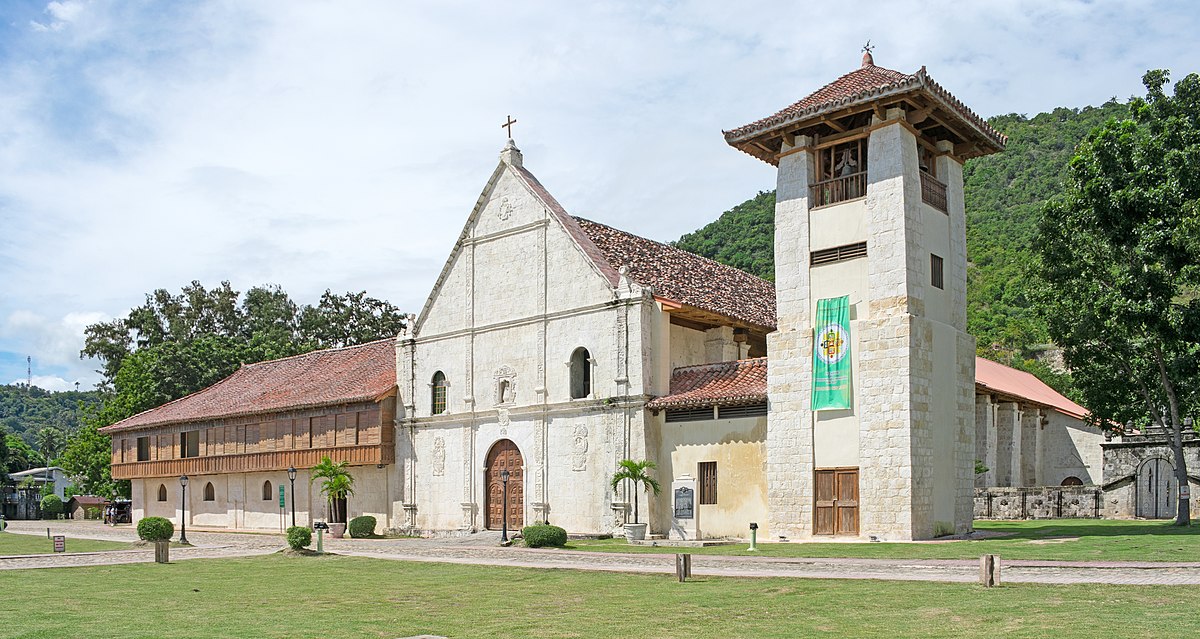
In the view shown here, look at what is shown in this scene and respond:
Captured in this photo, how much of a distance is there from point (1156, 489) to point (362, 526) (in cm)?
2903

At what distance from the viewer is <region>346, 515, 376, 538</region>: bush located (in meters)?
37.5

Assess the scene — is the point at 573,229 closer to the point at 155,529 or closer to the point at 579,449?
the point at 579,449

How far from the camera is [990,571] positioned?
1534 cm

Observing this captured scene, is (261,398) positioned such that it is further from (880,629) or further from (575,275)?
(880,629)

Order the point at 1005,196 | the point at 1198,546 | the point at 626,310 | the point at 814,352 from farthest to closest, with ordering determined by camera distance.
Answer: the point at 1005,196 < the point at 626,310 < the point at 814,352 < the point at 1198,546

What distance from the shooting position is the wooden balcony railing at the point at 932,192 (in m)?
27.3

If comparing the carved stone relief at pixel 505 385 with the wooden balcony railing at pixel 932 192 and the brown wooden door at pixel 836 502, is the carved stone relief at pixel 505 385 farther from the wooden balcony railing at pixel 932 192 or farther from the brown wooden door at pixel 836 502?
the wooden balcony railing at pixel 932 192

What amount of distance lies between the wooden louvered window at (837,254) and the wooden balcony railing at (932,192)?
6.58ft

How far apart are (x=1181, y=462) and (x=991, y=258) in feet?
166

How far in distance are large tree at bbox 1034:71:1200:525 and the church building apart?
300 centimetres

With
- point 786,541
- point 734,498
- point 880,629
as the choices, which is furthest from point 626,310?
point 880,629

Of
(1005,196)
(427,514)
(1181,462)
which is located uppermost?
(1005,196)

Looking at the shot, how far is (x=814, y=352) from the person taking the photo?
1073 inches

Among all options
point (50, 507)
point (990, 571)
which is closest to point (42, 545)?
point (990, 571)
